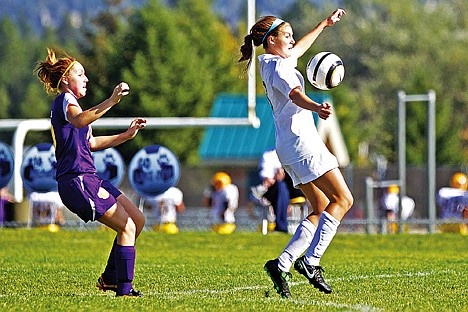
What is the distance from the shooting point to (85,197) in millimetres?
7086

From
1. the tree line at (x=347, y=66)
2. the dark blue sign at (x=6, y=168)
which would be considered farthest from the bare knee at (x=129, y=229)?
the tree line at (x=347, y=66)

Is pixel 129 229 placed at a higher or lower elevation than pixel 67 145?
lower

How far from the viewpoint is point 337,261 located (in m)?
11.1

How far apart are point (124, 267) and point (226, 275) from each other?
2030 mm

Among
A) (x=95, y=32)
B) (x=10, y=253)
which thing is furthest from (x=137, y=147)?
(x=10, y=253)

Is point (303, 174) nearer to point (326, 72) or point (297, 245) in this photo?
point (297, 245)

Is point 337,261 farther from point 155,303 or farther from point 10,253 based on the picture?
point 155,303

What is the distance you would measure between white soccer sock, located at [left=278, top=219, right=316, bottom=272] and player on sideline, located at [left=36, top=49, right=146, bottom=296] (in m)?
0.95

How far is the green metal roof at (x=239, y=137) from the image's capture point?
40156 millimetres

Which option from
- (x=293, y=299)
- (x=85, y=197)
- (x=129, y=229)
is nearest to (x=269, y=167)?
(x=129, y=229)

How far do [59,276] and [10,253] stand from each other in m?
3.37

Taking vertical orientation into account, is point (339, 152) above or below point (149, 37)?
below

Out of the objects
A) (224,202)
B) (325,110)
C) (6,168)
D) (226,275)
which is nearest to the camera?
(325,110)

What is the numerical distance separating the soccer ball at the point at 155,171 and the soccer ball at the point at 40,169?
1.35m
